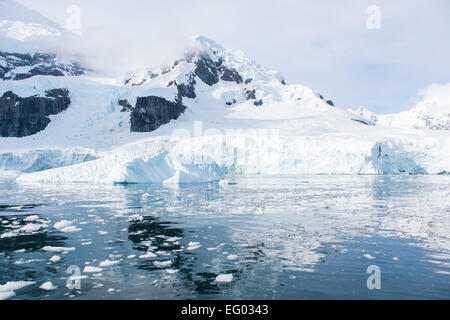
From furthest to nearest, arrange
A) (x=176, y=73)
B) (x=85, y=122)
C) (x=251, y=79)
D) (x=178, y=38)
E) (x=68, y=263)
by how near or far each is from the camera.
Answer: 1. (x=178, y=38)
2. (x=251, y=79)
3. (x=176, y=73)
4. (x=85, y=122)
5. (x=68, y=263)

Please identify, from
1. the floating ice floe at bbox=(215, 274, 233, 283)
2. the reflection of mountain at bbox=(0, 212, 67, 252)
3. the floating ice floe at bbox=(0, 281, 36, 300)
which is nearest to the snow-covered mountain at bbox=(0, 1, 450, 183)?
the reflection of mountain at bbox=(0, 212, 67, 252)

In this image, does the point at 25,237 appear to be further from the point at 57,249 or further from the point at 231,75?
the point at 231,75

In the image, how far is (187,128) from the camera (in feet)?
252

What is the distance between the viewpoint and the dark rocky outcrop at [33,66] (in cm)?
9912

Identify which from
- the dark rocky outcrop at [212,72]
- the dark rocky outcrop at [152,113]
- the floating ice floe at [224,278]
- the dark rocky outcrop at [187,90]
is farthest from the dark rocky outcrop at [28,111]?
the floating ice floe at [224,278]

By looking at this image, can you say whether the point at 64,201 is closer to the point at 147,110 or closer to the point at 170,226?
the point at 170,226

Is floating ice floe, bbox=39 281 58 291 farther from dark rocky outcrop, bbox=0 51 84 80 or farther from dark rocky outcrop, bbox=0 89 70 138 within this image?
dark rocky outcrop, bbox=0 51 84 80

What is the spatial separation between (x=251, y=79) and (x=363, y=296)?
104 m

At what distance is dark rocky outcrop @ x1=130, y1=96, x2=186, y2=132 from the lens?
271 ft

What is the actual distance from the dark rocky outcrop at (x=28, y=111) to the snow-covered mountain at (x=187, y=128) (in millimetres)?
240

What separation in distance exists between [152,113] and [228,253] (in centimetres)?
8031

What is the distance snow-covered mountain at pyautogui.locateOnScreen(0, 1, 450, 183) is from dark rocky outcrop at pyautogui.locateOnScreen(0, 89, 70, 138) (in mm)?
240

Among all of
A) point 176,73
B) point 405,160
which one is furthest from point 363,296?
point 176,73
